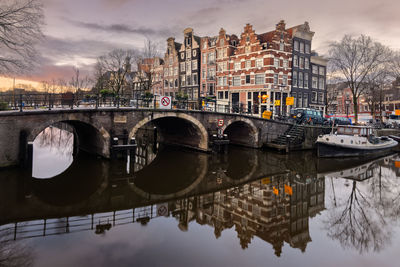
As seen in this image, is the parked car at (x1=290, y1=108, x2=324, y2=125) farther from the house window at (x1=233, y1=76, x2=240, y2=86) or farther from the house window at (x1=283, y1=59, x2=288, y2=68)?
the house window at (x1=233, y1=76, x2=240, y2=86)

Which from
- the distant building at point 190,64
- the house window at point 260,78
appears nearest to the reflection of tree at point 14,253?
the house window at point 260,78

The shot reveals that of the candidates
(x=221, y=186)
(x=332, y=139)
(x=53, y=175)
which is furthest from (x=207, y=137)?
(x=53, y=175)

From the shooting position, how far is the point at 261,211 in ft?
32.6

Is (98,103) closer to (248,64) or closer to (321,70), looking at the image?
(248,64)

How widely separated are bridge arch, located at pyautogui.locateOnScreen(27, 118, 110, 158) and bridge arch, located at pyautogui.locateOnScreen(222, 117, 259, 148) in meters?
10.1

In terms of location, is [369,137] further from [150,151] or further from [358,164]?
Result: [150,151]

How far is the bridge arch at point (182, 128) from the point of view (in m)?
18.9

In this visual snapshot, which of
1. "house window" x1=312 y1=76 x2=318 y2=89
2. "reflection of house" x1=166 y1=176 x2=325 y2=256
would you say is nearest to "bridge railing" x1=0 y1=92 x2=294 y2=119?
"house window" x1=312 y1=76 x2=318 y2=89

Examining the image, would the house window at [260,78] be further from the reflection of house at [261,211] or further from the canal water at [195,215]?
the reflection of house at [261,211]

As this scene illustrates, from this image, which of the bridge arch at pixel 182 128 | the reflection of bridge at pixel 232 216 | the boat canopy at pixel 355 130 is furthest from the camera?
the boat canopy at pixel 355 130

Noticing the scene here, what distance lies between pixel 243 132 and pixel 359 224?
55.8 feet

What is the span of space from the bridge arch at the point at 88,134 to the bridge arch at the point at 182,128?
1889mm

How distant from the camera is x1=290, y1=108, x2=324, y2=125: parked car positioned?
26.8m

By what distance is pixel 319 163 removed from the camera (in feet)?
62.8
